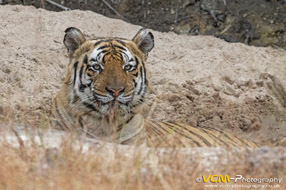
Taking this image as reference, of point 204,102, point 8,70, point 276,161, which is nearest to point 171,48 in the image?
point 204,102

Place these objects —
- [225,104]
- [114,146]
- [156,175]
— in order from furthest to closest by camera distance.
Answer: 1. [225,104]
2. [114,146]
3. [156,175]

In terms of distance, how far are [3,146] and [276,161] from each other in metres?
1.60

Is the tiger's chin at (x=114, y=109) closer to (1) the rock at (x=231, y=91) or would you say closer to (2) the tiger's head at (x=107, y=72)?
(2) the tiger's head at (x=107, y=72)

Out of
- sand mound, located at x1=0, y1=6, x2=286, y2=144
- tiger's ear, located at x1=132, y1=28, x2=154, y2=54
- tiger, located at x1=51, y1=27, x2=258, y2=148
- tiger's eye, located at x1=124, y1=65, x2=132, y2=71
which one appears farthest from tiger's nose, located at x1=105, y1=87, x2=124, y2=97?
sand mound, located at x1=0, y1=6, x2=286, y2=144

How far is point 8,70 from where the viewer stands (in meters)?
6.69

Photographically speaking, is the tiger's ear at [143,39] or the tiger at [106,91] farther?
the tiger's ear at [143,39]

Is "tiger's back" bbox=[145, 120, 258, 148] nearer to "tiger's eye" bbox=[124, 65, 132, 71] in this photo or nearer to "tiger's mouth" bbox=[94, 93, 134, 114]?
"tiger's mouth" bbox=[94, 93, 134, 114]

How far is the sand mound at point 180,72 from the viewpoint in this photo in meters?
6.76

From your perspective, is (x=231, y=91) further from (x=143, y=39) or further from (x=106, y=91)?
(x=106, y=91)

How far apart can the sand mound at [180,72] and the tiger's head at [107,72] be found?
110cm

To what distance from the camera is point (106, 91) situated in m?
5.09

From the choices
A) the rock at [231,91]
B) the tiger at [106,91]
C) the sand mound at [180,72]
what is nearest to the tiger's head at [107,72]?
the tiger at [106,91]

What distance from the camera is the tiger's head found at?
16.8ft

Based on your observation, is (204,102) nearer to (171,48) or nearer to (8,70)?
(171,48)
